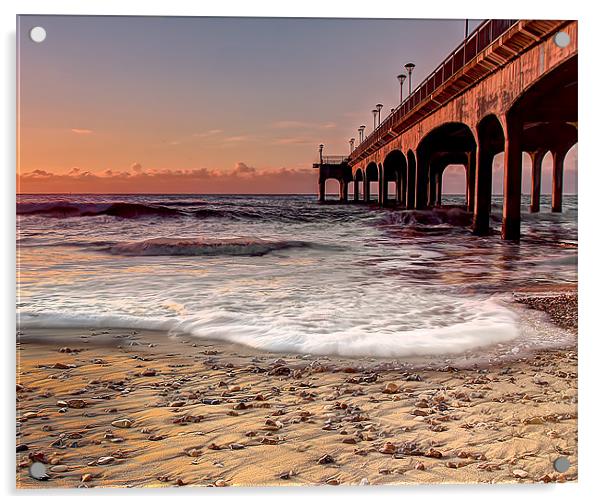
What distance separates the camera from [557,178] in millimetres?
4184

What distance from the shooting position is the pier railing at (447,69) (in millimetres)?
4066

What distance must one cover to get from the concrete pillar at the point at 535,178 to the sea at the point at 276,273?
0.13m

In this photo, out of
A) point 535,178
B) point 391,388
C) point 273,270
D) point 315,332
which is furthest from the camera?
point 535,178

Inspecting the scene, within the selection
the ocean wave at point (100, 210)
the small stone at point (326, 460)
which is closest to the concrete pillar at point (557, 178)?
the small stone at point (326, 460)

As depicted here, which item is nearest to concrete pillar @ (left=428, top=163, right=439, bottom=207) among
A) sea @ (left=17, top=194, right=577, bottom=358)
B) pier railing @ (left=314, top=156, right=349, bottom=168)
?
sea @ (left=17, top=194, right=577, bottom=358)

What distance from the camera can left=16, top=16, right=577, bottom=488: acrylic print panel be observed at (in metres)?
3.00

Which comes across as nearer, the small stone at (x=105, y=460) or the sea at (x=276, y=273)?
the small stone at (x=105, y=460)

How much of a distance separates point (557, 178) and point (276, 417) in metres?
3.00

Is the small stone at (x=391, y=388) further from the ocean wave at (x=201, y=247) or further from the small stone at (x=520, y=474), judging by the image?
the ocean wave at (x=201, y=247)

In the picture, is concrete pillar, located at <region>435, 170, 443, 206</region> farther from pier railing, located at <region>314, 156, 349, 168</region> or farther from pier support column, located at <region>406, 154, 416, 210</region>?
pier railing, located at <region>314, 156, 349, 168</region>

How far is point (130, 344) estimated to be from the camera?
147 inches

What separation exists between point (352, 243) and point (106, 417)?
2.48m

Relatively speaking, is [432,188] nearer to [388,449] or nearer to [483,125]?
[483,125]

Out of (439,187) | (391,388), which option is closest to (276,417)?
(391,388)
